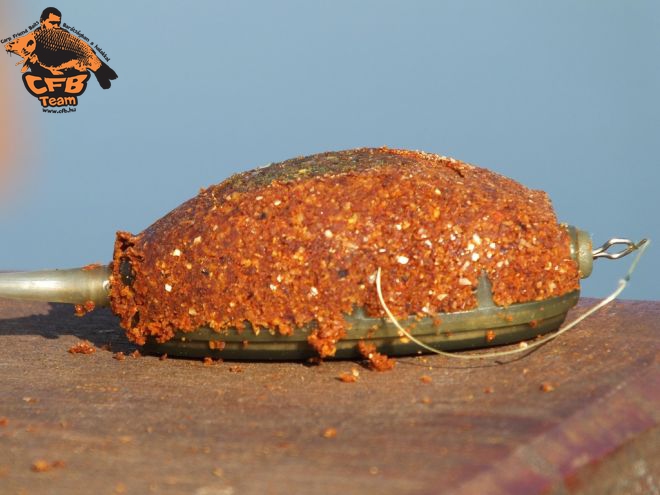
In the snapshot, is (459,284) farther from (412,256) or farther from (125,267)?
(125,267)

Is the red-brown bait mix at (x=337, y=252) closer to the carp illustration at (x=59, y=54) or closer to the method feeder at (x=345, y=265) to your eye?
the method feeder at (x=345, y=265)

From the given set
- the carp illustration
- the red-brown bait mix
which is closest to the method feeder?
the red-brown bait mix

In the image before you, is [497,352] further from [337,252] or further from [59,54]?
[59,54]

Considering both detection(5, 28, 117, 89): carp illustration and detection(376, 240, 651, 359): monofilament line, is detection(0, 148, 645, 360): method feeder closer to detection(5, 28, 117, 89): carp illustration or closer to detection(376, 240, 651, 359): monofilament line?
detection(376, 240, 651, 359): monofilament line

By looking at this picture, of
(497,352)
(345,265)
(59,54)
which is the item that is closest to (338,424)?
(345,265)

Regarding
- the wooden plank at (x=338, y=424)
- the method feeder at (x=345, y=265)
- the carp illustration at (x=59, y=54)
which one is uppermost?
the carp illustration at (x=59, y=54)

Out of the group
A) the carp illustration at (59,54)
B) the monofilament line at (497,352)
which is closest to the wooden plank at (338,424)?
the monofilament line at (497,352)

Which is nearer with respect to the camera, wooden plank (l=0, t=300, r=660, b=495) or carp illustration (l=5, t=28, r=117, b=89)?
wooden plank (l=0, t=300, r=660, b=495)
